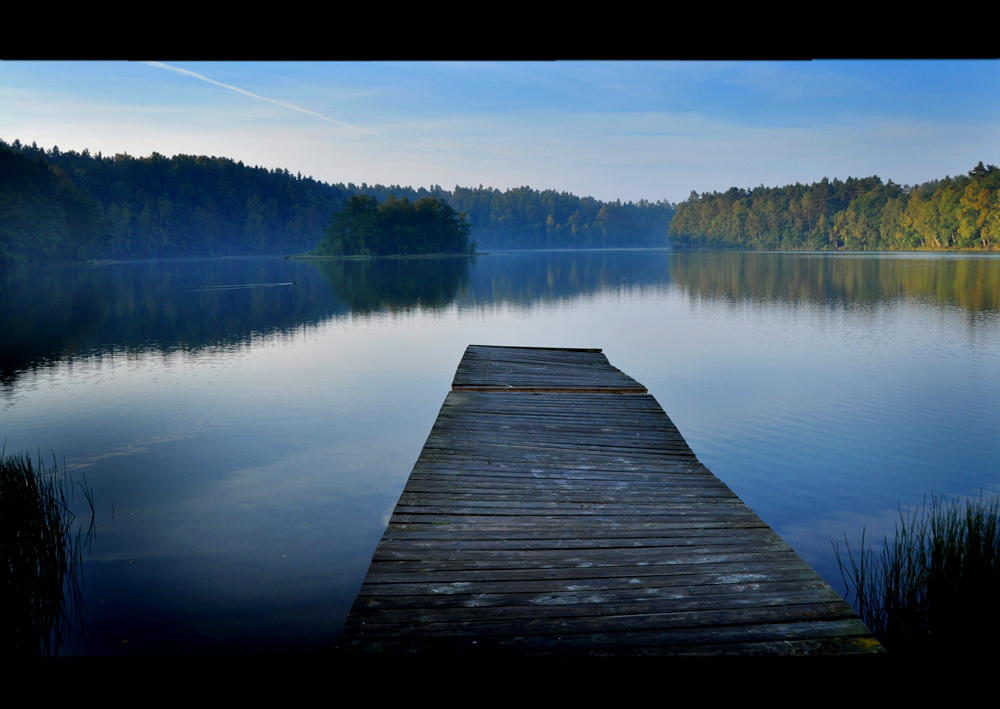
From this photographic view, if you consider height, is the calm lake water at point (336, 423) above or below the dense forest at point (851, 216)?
below

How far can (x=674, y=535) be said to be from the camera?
176 inches

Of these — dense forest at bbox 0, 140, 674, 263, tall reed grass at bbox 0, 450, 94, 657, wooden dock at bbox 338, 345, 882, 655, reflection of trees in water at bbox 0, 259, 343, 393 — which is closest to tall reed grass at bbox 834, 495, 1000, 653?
wooden dock at bbox 338, 345, 882, 655

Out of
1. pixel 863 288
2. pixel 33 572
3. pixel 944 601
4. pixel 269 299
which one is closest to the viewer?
pixel 944 601

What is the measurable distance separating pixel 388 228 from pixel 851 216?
84293mm

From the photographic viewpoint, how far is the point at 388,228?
9212cm

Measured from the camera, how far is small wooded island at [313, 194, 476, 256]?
89625 mm

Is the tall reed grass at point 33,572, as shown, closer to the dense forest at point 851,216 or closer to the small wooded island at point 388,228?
the small wooded island at point 388,228

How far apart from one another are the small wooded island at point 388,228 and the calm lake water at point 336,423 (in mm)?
65149

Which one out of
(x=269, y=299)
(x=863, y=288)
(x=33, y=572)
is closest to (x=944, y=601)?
(x=33, y=572)

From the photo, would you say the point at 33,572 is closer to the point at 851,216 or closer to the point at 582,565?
the point at 582,565

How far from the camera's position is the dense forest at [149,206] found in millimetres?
63406

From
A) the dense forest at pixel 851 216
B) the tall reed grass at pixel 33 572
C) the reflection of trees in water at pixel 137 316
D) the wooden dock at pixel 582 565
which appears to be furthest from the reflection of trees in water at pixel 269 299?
the dense forest at pixel 851 216

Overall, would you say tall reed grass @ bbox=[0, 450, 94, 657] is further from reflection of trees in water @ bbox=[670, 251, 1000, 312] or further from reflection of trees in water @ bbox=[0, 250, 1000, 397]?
reflection of trees in water @ bbox=[670, 251, 1000, 312]
